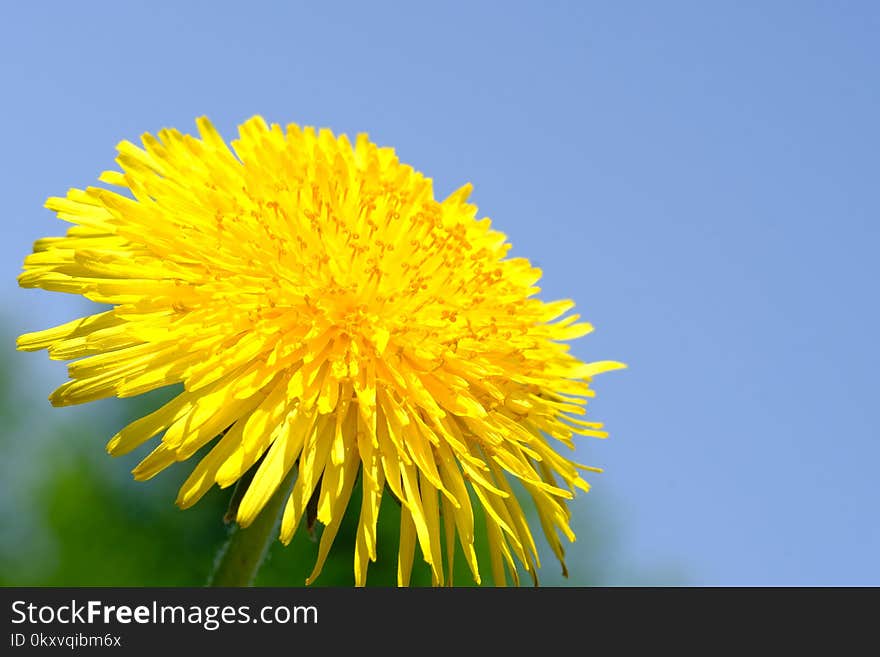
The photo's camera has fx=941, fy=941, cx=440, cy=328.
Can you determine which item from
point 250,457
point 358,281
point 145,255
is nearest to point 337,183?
point 358,281

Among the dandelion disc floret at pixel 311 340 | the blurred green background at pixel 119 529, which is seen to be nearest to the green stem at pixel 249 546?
the dandelion disc floret at pixel 311 340

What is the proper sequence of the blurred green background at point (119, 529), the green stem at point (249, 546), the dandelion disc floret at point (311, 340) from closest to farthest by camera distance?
1. the dandelion disc floret at point (311, 340)
2. the green stem at point (249, 546)
3. the blurred green background at point (119, 529)

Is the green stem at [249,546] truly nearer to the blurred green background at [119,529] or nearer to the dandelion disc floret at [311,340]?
the dandelion disc floret at [311,340]

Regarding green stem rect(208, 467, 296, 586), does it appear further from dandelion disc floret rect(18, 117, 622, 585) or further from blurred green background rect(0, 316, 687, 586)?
blurred green background rect(0, 316, 687, 586)

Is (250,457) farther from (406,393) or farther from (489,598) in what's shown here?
(489,598)

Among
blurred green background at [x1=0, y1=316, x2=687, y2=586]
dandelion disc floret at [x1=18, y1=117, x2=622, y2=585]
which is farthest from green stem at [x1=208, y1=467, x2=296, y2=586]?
blurred green background at [x1=0, y1=316, x2=687, y2=586]

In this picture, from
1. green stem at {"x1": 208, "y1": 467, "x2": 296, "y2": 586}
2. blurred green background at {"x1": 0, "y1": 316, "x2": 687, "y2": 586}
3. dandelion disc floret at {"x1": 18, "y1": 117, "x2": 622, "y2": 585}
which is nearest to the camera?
dandelion disc floret at {"x1": 18, "y1": 117, "x2": 622, "y2": 585}

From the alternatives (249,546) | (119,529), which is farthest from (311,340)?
(119,529)
